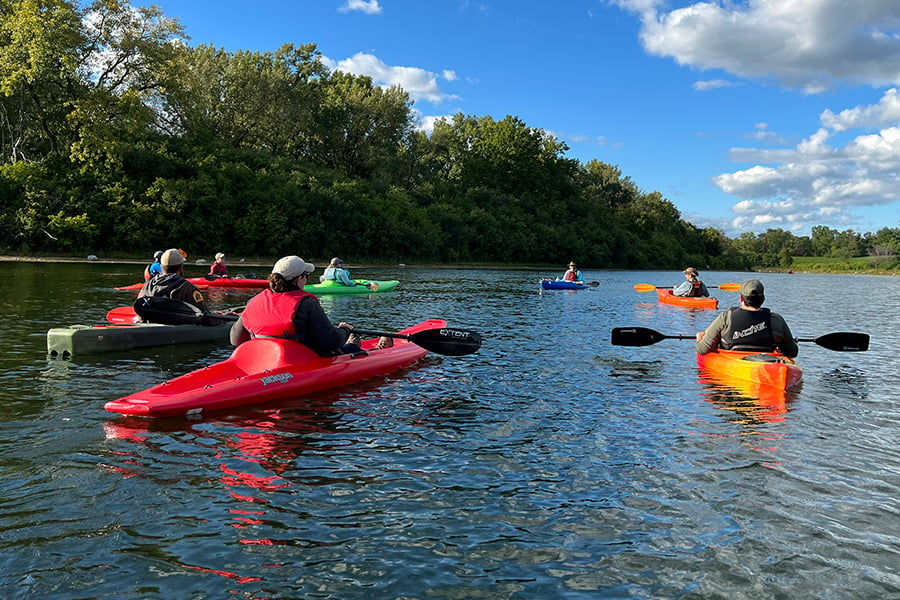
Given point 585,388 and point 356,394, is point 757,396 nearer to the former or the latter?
point 585,388

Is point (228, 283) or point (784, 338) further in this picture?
point (228, 283)

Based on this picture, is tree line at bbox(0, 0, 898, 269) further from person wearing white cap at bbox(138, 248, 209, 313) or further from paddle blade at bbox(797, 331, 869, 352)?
paddle blade at bbox(797, 331, 869, 352)

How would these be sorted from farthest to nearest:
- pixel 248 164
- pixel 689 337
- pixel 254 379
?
pixel 248 164, pixel 689 337, pixel 254 379

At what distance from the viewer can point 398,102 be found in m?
73.9

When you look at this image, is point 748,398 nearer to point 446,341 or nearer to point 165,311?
point 446,341

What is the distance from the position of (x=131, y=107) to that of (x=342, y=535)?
47.0 meters

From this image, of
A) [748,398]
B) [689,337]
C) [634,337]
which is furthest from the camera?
[634,337]

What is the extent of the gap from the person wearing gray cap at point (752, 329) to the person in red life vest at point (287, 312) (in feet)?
20.2

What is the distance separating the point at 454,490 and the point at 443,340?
5.04 m

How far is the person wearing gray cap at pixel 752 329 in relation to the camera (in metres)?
9.86

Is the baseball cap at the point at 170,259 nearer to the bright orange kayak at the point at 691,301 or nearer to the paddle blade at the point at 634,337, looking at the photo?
the paddle blade at the point at 634,337

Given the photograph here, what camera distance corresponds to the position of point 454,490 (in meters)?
5.48

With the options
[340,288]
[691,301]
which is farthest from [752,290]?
[340,288]

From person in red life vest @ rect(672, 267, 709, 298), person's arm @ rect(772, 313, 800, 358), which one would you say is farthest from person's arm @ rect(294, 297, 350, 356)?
person in red life vest @ rect(672, 267, 709, 298)
